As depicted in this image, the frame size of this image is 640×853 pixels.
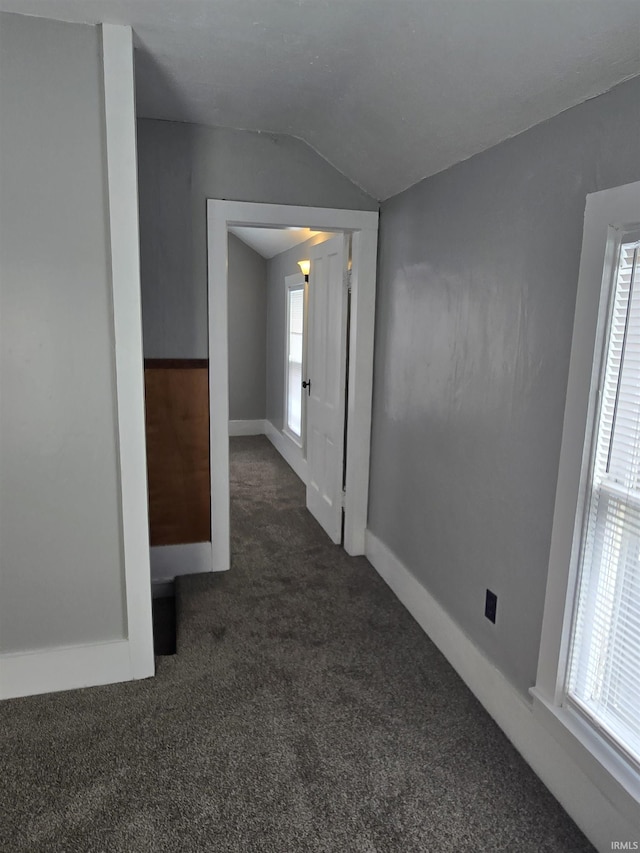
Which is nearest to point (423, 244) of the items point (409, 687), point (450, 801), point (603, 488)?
point (603, 488)

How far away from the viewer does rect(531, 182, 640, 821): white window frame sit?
1536 mm

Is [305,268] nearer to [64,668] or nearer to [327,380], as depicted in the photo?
[327,380]

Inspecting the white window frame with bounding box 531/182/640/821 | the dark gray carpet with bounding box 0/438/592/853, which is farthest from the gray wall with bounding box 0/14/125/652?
the white window frame with bounding box 531/182/640/821

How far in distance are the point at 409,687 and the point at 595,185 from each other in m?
1.91

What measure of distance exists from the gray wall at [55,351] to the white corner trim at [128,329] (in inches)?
1.6

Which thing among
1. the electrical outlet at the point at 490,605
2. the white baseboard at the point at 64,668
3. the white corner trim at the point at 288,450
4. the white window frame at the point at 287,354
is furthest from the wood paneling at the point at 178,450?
the white window frame at the point at 287,354

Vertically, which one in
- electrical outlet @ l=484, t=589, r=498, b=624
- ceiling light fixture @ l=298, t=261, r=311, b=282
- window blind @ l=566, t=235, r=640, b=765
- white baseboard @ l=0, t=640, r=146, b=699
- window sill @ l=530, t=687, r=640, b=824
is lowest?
white baseboard @ l=0, t=640, r=146, b=699

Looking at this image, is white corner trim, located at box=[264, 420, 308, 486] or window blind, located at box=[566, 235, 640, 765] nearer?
window blind, located at box=[566, 235, 640, 765]

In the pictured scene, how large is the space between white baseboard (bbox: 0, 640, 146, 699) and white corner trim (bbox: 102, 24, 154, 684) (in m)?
0.02

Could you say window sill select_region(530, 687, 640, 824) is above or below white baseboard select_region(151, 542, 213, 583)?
above

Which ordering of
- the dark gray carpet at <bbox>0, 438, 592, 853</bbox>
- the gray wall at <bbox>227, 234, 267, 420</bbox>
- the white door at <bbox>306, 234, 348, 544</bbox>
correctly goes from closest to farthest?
the dark gray carpet at <bbox>0, 438, 592, 853</bbox> < the white door at <bbox>306, 234, 348, 544</bbox> < the gray wall at <bbox>227, 234, 267, 420</bbox>

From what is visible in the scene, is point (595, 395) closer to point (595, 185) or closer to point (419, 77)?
point (595, 185)

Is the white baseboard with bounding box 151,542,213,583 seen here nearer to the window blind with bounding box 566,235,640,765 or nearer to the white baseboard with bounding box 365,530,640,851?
the white baseboard with bounding box 365,530,640,851

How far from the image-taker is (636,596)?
1.55m
